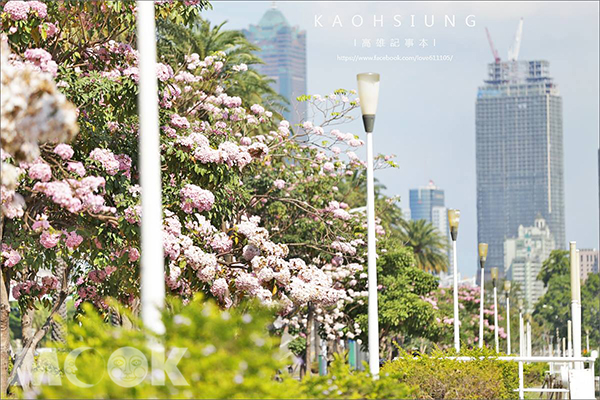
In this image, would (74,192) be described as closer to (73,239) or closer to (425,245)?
(73,239)

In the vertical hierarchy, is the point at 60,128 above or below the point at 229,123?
below

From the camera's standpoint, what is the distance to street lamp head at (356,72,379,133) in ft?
42.5

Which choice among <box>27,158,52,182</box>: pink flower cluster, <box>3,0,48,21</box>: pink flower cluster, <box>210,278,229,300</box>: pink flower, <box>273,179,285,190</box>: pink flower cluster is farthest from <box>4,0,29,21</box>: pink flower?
<box>273,179,285,190</box>: pink flower cluster

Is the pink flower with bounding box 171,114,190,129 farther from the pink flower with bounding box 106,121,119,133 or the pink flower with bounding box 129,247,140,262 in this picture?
the pink flower with bounding box 129,247,140,262

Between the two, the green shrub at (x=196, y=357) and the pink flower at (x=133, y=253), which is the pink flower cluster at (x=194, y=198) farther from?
the green shrub at (x=196, y=357)

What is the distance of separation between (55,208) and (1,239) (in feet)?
2.95

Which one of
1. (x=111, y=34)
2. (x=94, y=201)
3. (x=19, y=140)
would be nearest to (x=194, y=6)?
(x=111, y=34)

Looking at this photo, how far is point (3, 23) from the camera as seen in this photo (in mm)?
12969

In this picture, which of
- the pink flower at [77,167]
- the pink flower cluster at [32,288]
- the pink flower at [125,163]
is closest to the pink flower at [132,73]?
the pink flower at [125,163]

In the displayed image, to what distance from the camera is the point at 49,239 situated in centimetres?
1295

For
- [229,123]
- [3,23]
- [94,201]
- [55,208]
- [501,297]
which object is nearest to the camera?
[94,201]

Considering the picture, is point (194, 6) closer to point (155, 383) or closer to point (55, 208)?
point (55, 208)

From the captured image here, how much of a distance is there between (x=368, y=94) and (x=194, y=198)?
301 centimetres

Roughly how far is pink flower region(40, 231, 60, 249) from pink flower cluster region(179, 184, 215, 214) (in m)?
2.06
